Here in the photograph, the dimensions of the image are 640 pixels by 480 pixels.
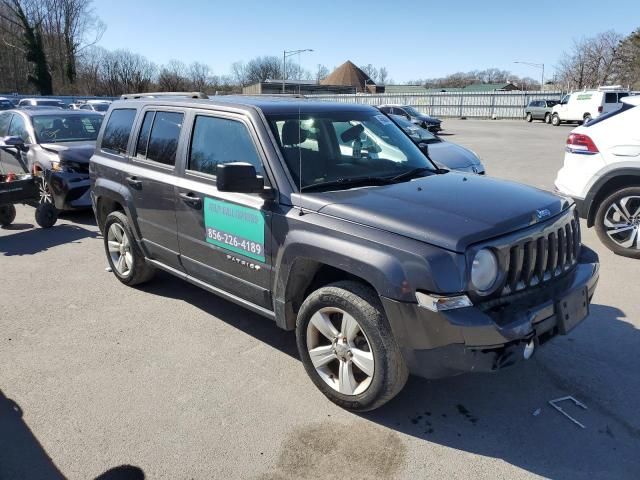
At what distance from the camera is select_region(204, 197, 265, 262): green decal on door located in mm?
3582

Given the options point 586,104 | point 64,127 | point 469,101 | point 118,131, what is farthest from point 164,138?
point 469,101

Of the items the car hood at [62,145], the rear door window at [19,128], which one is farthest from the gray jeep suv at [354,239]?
the rear door window at [19,128]

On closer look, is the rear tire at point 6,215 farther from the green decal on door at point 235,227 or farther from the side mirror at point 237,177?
the side mirror at point 237,177

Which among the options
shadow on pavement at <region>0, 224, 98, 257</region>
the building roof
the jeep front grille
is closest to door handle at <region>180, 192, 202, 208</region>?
the jeep front grille

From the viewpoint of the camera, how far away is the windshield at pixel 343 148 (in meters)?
3.62

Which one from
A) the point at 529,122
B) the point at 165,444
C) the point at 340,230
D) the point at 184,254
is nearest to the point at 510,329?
the point at 340,230

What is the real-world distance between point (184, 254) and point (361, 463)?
2.35 metres

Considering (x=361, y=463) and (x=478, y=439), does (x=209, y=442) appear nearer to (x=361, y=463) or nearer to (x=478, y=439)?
(x=361, y=463)

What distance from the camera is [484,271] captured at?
2.78 m

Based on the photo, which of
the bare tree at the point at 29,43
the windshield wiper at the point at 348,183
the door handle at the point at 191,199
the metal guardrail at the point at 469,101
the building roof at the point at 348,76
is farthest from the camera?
the building roof at the point at 348,76

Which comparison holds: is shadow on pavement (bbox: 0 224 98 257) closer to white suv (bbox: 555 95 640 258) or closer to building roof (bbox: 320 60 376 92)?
white suv (bbox: 555 95 640 258)

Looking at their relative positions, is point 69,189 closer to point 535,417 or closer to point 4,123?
point 4,123

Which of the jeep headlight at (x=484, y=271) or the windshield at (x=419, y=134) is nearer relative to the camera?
the jeep headlight at (x=484, y=271)

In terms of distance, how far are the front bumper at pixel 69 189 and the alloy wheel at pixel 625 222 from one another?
25.0 ft
